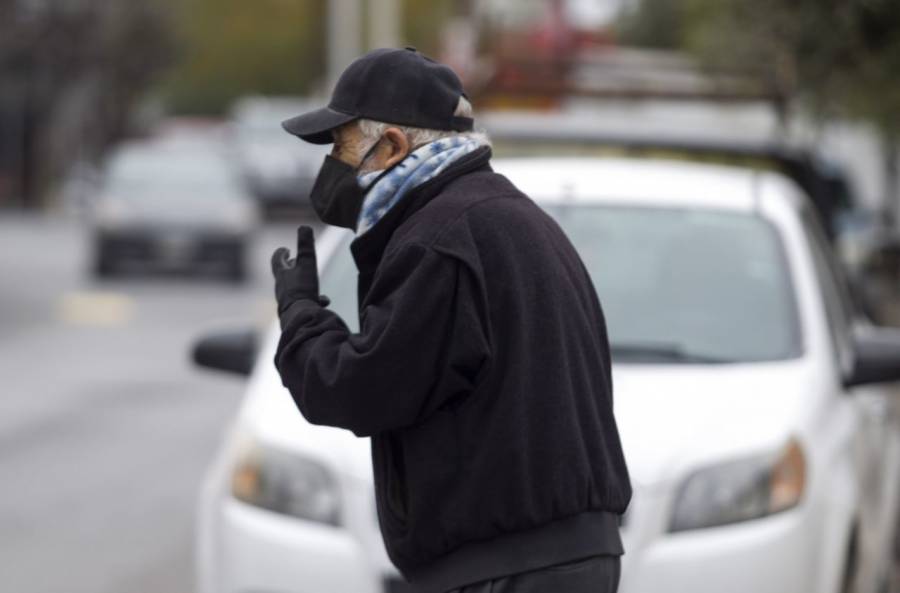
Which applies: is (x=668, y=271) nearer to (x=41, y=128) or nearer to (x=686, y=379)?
(x=686, y=379)

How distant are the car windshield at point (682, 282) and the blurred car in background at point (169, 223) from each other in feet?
59.8

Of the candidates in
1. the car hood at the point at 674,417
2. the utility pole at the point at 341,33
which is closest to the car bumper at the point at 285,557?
the car hood at the point at 674,417

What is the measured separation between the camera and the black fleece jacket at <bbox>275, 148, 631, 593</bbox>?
340cm

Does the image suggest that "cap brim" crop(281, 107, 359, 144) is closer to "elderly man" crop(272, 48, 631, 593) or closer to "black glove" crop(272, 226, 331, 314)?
"elderly man" crop(272, 48, 631, 593)

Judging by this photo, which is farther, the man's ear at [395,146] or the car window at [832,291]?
the car window at [832,291]

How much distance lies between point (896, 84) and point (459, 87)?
6.73 meters

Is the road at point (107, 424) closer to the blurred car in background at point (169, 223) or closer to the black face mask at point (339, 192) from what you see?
the blurred car in background at point (169, 223)

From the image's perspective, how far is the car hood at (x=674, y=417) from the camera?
5.18 metres

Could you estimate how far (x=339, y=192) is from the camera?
361cm

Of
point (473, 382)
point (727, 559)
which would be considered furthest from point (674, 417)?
point (473, 382)

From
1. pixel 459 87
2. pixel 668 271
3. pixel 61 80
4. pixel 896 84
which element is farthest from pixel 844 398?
pixel 61 80

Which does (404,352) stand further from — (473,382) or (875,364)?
(875,364)

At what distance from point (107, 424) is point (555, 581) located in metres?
9.14

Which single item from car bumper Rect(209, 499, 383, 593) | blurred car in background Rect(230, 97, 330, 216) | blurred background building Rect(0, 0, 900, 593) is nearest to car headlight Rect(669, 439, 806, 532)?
car bumper Rect(209, 499, 383, 593)
